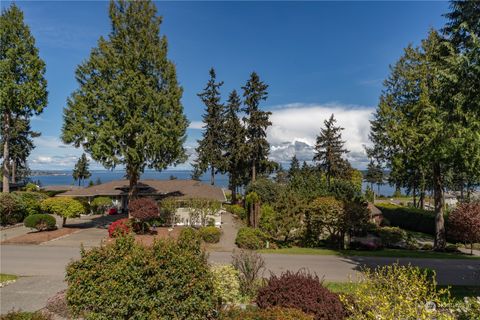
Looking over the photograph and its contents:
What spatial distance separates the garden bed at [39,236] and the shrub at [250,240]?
14.1 meters

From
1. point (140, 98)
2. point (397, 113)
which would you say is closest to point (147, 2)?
point (140, 98)

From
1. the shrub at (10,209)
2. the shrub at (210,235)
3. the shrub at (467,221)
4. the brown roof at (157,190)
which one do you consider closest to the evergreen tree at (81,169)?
the brown roof at (157,190)

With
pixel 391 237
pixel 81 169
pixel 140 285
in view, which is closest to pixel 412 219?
pixel 391 237

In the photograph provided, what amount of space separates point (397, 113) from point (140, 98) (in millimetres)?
20487

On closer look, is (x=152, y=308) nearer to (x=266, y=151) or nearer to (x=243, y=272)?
(x=243, y=272)

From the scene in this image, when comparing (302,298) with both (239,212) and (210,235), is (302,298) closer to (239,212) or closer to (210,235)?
(210,235)

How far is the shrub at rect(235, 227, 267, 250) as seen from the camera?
22688mm

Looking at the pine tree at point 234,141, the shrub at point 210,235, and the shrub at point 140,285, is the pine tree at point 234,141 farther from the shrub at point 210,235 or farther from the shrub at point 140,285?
the shrub at point 140,285

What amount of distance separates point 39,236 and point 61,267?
32.2 ft

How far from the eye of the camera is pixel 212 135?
4894 centimetres

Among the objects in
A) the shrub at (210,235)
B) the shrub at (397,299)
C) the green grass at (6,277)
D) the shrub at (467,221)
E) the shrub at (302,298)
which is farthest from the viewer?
the shrub at (467,221)

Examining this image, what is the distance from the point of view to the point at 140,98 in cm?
2766

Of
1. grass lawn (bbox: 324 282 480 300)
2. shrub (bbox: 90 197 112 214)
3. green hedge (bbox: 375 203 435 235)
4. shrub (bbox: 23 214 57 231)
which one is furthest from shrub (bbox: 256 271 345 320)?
shrub (bbox: 90 197 112 214)

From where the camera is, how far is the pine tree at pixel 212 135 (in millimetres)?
47812
